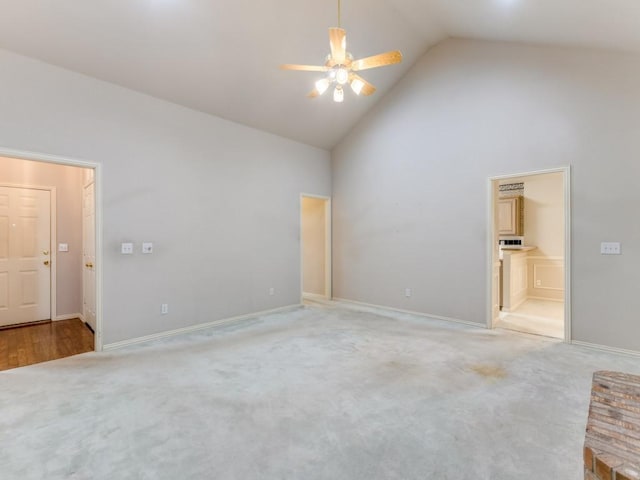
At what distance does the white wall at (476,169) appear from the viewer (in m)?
3.50

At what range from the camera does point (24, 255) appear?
478 cm

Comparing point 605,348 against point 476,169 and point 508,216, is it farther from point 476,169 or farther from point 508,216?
point 508,216

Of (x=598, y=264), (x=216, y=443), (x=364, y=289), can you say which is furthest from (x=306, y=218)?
(x=216, y=443)

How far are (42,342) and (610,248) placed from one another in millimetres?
6676

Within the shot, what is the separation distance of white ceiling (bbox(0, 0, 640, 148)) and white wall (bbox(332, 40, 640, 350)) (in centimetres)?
36

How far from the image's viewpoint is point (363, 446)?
75.9 inches

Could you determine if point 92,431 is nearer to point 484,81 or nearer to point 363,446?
point 363,446

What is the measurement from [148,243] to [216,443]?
8.99 feet

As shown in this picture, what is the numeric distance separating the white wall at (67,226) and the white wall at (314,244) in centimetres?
392

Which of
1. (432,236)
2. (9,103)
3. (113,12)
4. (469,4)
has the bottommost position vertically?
(432,236)

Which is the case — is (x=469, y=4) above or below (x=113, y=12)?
above

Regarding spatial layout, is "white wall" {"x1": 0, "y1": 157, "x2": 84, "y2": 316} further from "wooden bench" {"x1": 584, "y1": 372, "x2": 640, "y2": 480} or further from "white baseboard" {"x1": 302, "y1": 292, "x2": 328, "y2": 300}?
"wooden bench" {"x1": 584, "y1": 372, "x2": 640, "y2": 480}

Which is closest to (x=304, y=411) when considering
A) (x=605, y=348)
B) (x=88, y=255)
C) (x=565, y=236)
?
(x=605, y=348)

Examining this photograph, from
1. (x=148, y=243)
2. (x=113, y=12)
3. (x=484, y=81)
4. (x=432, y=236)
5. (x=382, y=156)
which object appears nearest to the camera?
(x=113, y=12)
